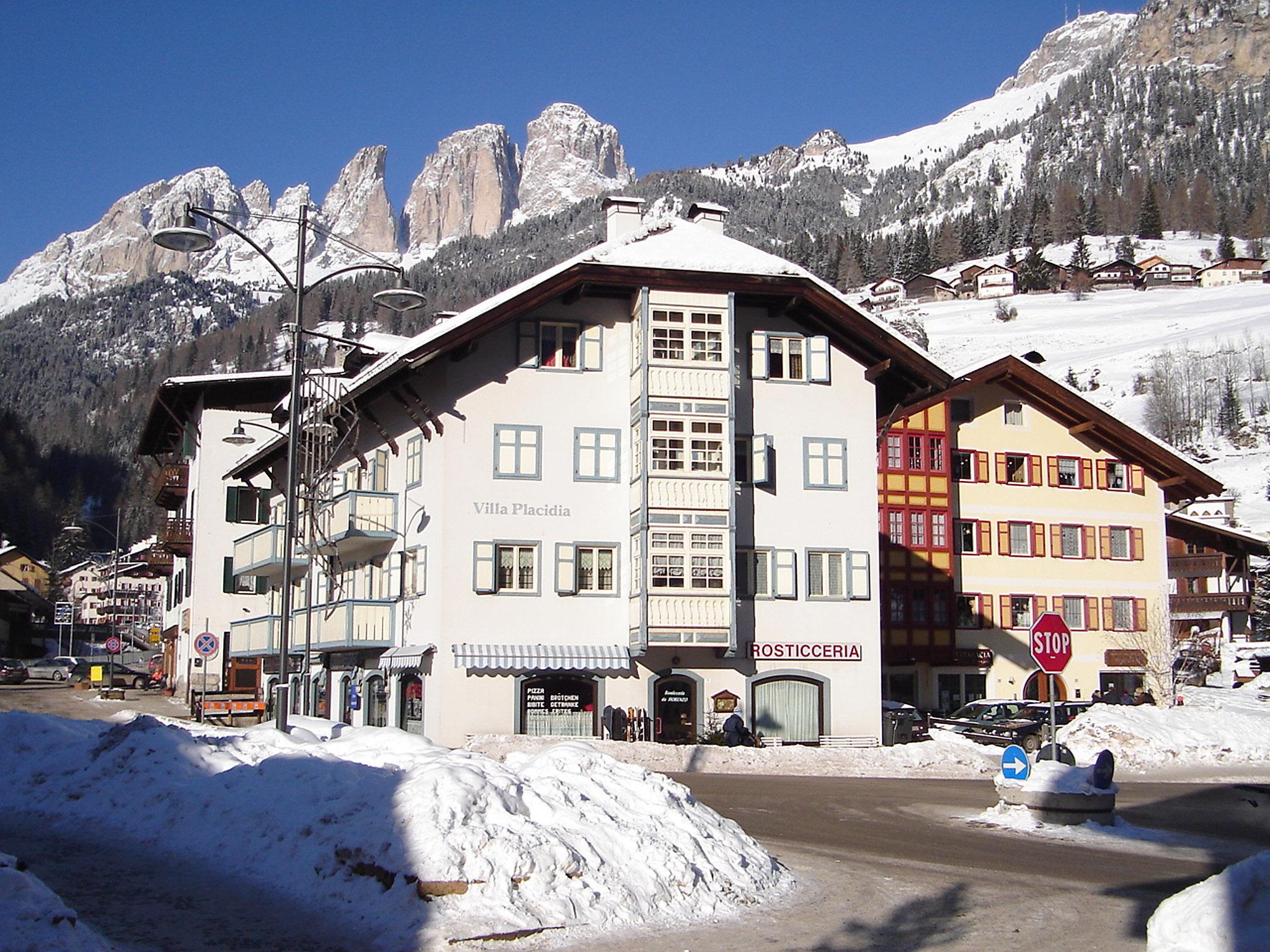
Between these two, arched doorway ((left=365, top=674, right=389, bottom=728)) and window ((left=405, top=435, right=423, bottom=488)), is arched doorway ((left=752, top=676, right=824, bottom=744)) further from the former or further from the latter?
window ((left=405, top=435, right=423, bottom=488))

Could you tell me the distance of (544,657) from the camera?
120 feet

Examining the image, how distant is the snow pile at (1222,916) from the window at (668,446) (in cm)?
2826

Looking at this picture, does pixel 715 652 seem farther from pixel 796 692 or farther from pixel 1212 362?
pixel 1212 362

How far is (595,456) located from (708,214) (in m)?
11.3

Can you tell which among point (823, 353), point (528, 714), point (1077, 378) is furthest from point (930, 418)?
point (1077, 378)

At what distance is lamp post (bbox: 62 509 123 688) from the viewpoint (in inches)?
2574

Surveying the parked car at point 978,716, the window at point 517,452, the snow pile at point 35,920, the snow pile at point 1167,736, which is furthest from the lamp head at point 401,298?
the parked car at point 978,716

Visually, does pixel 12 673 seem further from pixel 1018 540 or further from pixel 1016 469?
pixel 1016 469

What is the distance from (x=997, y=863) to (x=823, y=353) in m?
25.1

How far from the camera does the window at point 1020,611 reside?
55.0 m

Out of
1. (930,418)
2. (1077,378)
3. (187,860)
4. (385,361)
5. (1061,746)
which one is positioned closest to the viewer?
(187,860)

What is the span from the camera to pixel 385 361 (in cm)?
3675

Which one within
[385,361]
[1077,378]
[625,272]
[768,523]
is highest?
[1077,378]

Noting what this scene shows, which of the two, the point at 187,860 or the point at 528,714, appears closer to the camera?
the point at 187,860
